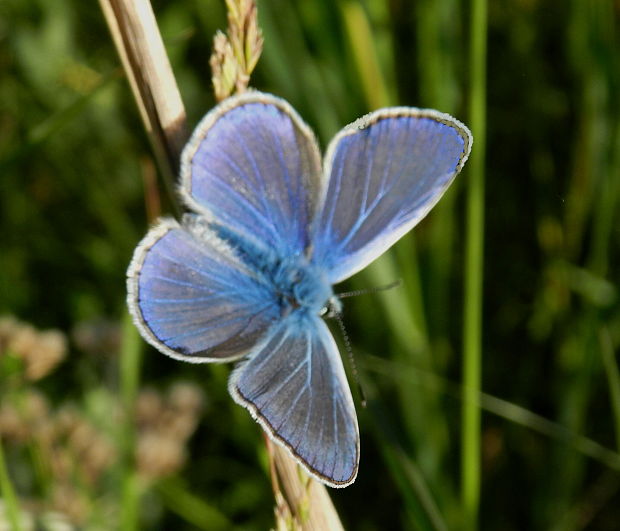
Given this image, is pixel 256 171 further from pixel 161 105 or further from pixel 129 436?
pixel 129 436

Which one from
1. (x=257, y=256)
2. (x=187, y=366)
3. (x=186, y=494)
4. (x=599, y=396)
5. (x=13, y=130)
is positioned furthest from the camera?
(x=13, y=130)

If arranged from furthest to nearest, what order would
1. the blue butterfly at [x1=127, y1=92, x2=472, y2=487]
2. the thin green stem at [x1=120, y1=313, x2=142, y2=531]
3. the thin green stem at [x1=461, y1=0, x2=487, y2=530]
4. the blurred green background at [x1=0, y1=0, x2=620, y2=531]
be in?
the blurred green background at [x1=0, y1=0, x2=620, y2=531] < the thin green stem at [x1=461, y1=0, x2=487, y2=530] < the thin green stem at [x1=120, y1=313, x2=142, y2=531] < the blue butterfly at [x1=127, y1=92, x2=472, y2=487]

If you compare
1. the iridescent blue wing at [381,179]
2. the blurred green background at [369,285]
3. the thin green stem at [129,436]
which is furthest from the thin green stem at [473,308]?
the thin green stem at [129,436]

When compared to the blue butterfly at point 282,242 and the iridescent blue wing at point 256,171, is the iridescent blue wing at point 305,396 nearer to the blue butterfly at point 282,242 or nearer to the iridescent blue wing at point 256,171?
the blue butterfly at point 282,242

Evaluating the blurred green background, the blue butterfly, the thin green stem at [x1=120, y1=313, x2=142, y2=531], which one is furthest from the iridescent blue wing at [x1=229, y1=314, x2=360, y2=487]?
the thin green stem at [x1=120, y1=313, x2=142, y2=531]

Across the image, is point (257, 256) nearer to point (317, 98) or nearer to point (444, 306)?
point (317, 98)

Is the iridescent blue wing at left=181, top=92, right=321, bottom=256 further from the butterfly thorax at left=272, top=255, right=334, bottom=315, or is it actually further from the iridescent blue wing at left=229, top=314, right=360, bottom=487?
the iridescent blue wing at left=229, top=314, right=360, bottom=487

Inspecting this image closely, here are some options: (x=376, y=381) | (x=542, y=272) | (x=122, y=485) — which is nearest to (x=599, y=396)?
(x=542, y=272)
